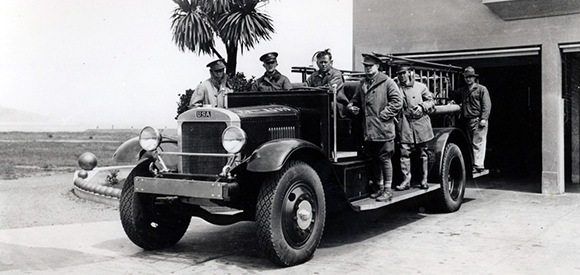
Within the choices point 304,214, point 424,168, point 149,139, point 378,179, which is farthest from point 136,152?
point 424,168

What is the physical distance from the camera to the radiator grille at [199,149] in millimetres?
5406

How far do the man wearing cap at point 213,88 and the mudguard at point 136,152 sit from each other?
0.73 metres

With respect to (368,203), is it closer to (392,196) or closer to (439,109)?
(392,196)

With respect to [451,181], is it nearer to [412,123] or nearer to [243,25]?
[412,123]

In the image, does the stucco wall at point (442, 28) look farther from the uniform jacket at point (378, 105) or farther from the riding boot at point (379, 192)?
the riding boot at point (379, 192)

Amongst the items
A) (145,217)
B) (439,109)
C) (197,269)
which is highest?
(439,109)

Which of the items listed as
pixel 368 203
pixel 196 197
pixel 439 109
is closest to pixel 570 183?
pixel 439 109

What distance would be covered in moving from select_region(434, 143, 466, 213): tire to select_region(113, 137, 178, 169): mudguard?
367cm

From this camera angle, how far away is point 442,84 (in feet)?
30.1

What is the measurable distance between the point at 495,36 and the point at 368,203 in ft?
16.4

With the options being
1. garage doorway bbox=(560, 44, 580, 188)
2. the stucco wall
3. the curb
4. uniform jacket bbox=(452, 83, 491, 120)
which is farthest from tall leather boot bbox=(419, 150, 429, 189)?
garage doorway bbox=(560, 44, 580, 188)

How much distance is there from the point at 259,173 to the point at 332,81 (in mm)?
1952

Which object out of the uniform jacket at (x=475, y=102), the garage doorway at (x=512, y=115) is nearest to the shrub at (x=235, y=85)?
the garage doorway at (x=512, y=115)

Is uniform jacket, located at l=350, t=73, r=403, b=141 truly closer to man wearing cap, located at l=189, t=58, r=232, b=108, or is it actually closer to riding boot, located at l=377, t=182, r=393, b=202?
riding boot, located at l=377, t=182, r=393, b=202
